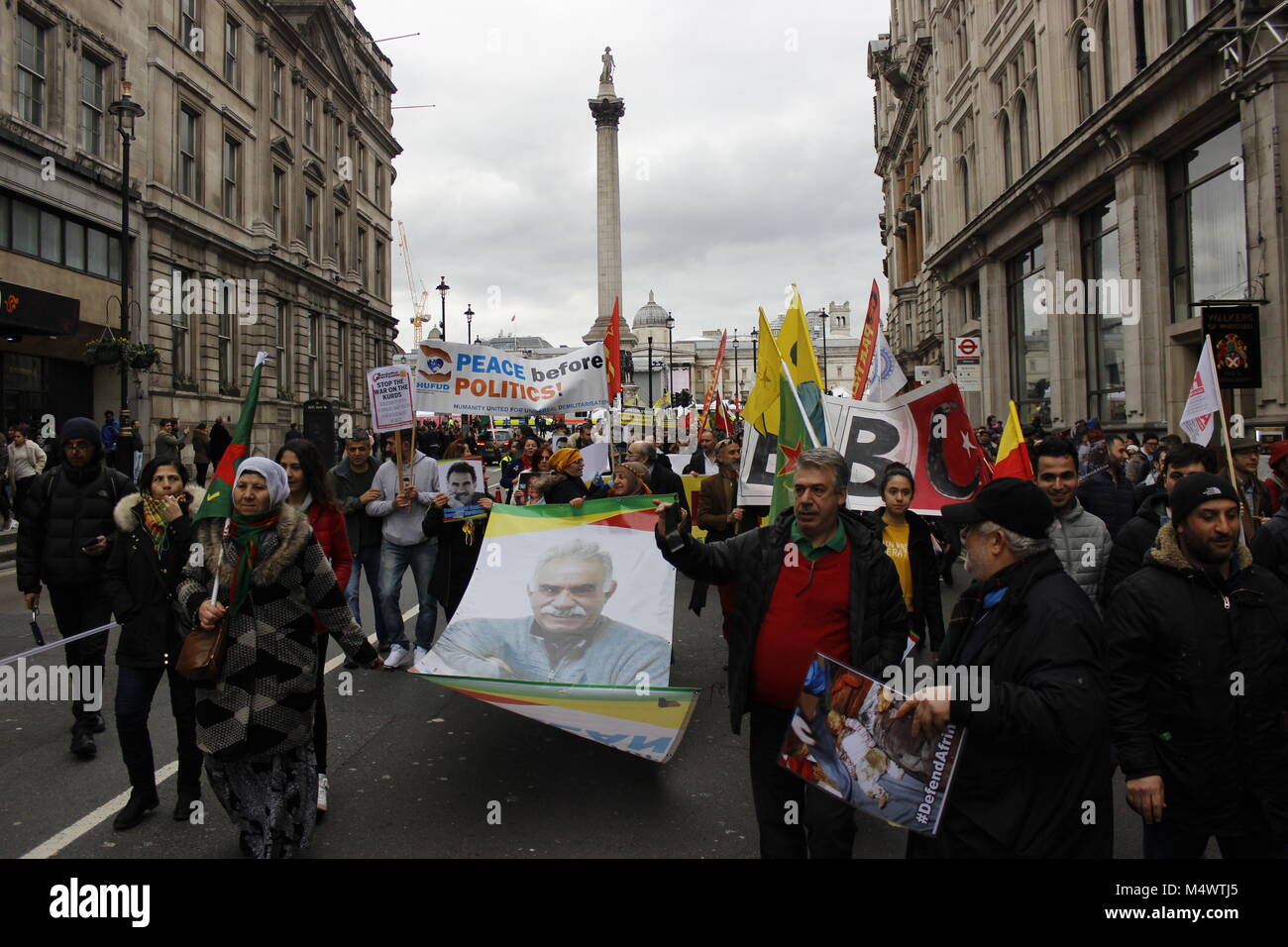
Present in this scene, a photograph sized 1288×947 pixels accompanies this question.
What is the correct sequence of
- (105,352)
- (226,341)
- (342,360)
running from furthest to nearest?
(342,360) < (226,341) < (105,352)

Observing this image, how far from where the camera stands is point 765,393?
20.5 feet

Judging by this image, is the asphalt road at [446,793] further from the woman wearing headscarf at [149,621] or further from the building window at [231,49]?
the building window at [231,49]

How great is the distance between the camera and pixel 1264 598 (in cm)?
302

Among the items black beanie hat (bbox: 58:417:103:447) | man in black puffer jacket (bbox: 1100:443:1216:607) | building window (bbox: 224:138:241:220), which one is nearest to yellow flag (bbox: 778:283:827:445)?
man in black puffer jacket (bbox: 1100:443:1216:607)

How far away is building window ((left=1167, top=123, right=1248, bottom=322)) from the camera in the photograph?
587 inches

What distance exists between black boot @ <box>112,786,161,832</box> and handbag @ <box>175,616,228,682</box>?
1191mm

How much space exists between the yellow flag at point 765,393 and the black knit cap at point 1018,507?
347cm

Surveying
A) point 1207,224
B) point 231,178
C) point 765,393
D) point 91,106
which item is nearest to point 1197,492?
point 765,393

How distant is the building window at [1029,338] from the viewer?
24234 millimetres

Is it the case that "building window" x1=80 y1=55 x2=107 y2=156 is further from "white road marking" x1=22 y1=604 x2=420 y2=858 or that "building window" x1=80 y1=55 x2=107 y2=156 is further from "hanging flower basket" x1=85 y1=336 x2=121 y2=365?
"white road marking" x1=22 y1=604 x2=420 y2=858

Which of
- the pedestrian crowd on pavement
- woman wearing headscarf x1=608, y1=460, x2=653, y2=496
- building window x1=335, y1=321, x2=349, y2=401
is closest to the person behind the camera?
the pedestrian crowd on pavement

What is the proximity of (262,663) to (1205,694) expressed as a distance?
3533mm

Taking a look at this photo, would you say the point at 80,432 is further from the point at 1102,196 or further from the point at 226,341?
the point at 226,341
